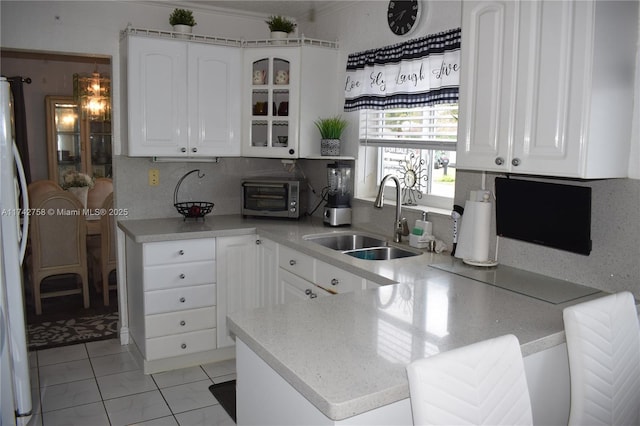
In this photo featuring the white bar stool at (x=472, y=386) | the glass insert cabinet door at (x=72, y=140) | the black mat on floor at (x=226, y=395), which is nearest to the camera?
the white bar stool at (x=472, y=386)

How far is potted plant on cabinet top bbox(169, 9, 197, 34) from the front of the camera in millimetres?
3553

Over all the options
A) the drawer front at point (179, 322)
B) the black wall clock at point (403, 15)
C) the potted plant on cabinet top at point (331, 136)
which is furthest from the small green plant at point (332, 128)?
the drawer front at point (179, 322)

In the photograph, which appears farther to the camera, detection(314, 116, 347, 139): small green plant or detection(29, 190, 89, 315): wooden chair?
detection(29, 190, 89, 315): wooden chair

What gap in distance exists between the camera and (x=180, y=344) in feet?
11.3

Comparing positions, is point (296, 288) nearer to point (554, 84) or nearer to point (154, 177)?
point (154, 177)

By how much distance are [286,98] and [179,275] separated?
1.37 meters

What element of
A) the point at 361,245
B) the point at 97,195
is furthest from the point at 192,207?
the point at 97,195

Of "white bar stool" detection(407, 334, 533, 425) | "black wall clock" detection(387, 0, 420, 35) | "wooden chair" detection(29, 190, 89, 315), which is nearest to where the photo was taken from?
"white bar stool" detection(407, 334, 533, 425)

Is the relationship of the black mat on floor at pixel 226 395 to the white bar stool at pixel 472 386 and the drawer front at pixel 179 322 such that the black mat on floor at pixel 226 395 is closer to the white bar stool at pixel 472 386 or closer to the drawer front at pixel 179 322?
the drawer front at pixel 179 322

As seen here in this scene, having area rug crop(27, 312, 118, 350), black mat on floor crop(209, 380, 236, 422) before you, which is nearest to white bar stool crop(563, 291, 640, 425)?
black mat on floor crop(209, 380, 236, 422)

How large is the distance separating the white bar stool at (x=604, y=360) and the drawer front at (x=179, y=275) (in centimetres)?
234

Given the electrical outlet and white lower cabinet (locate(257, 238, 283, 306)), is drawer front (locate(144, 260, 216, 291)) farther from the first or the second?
the electrical outlet

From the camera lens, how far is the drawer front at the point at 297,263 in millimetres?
3016

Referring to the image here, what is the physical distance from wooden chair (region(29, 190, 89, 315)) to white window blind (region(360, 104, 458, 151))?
2429 millimetres
